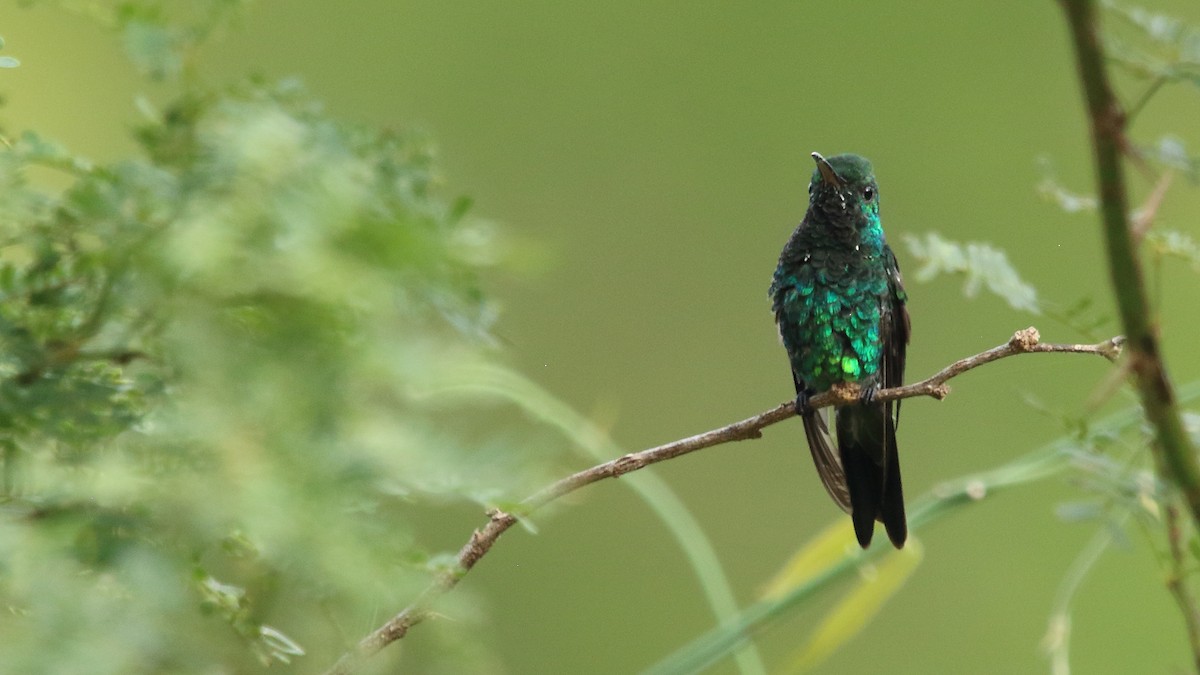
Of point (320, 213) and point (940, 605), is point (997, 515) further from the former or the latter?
point (320, 213)

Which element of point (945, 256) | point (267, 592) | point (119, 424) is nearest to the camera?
point (119, 424)

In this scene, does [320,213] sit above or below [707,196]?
below

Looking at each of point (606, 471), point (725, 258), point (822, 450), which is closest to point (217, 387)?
point (606, 471)

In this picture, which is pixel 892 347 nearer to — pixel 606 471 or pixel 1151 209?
pixel 606 471

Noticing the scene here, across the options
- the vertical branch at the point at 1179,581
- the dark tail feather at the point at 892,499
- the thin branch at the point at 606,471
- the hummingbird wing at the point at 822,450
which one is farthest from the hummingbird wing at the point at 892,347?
the vertical branch at the point at 1179,581

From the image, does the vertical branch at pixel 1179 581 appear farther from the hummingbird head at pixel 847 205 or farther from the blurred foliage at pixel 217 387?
the hummingbird head at pixel 847 205

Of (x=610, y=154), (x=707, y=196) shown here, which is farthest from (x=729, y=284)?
(x=610, y=154)

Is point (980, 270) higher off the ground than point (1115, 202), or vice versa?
point (980, 270)
